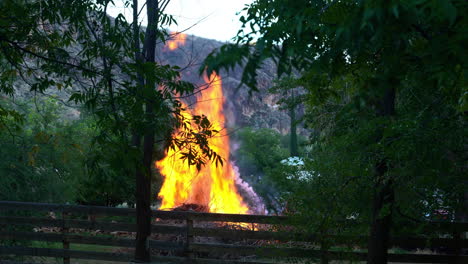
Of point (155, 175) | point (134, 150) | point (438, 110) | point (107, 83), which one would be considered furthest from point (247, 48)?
point (155, 175)

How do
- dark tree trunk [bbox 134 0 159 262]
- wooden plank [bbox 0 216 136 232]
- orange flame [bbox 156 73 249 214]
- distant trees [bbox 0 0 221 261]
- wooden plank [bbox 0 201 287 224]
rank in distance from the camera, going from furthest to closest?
orange flame [bbox 156 73 249 214] → wooden plank [bbox 0 216 136 232] → wooden plank [bbox 0 201 287 224] → dark tree trunk [bbox 134 0 159 262] → distant trees [bbox 0 0 221 261]

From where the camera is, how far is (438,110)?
20.7 feet

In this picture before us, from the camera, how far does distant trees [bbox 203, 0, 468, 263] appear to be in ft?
10.6

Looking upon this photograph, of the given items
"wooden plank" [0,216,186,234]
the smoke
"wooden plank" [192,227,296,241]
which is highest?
the smoke

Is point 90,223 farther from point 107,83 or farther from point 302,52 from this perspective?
point 302,52

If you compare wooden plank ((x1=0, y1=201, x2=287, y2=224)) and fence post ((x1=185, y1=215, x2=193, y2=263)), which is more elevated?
wooden plank ((x1=0, y1=201, x2=287, y2=224))

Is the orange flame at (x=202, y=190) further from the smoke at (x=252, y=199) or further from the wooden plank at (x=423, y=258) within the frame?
the wooden plank at (x=423, y=258)

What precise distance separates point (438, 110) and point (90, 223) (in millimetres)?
6452

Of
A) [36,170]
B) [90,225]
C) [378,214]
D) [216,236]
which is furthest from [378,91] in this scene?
[36,170]

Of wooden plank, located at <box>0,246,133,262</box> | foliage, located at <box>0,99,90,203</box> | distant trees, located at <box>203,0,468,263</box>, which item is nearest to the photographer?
distant trees, located at <box>203,0,468,263</box>

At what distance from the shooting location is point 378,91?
3.61 meters

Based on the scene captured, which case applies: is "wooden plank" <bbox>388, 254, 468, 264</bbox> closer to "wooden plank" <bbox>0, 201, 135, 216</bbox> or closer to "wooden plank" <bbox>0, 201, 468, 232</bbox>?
"wooden plank" <bbox>0, 201, 468, 232</bbox>

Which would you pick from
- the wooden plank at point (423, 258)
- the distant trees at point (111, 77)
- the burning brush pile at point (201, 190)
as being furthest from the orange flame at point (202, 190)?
the distant trees at point (111, 77)

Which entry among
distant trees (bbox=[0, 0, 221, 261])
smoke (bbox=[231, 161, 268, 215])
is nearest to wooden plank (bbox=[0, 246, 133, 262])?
distant trees (bbox=[0, 0, 221, 261])
